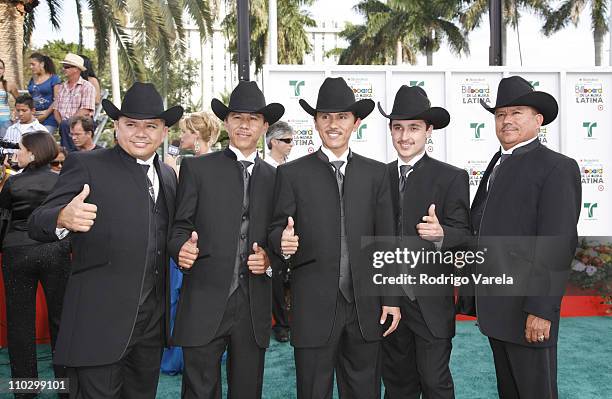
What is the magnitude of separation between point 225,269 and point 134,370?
2.46 feet

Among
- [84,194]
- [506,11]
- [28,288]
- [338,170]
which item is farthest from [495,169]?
[506,11]

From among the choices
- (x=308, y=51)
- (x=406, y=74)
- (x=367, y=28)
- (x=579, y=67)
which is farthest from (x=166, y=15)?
(x=367, y=28)

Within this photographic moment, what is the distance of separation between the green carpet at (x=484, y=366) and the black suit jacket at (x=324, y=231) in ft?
5.92

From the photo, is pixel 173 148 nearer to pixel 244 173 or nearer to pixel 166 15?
pixel 244 173

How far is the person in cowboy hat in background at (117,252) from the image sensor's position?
111 inches

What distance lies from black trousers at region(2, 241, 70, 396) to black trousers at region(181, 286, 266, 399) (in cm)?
191

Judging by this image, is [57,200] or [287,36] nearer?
[57,200]

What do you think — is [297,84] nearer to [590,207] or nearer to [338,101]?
[338,101]

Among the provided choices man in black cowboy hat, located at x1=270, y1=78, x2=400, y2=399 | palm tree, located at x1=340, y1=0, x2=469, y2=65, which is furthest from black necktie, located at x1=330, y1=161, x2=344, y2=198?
palm tree, located at x1=340, y1=0, x2=469, y2=65

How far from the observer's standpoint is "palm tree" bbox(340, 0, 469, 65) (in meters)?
37.1

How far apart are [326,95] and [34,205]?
8.55 ft

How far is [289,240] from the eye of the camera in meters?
2.93

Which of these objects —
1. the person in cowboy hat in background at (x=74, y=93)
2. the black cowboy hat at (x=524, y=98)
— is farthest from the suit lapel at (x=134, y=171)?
the person in cowboy hat in background at (x=74, y=93)

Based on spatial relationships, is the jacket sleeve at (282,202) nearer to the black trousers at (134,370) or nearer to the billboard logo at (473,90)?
the black trousers at (134,370)
